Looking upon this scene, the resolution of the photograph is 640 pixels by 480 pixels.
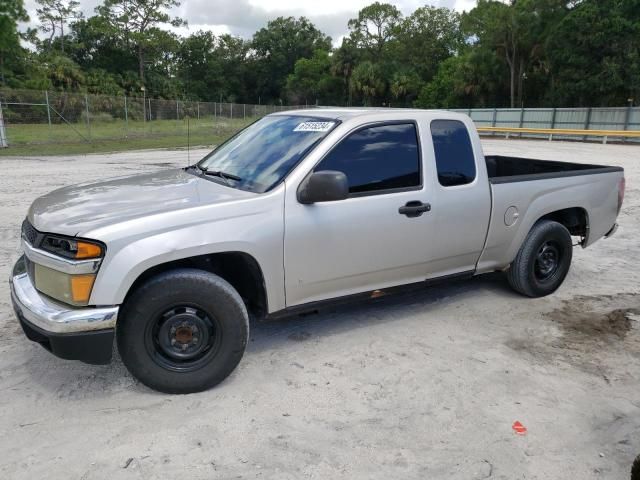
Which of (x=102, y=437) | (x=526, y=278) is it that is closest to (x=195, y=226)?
(x=102, y=437)

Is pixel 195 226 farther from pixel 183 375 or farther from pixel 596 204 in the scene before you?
pixel 596 204

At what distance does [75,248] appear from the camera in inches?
120

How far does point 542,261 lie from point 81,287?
A: 13.6ft

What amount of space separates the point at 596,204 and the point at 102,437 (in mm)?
4913

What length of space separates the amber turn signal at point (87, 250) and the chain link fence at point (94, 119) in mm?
16228

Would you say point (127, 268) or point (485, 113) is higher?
point (485, 113)

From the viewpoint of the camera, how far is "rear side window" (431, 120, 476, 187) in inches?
173

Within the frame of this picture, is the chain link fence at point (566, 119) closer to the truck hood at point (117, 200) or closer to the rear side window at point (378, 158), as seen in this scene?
the rear side window at point (378, 158)

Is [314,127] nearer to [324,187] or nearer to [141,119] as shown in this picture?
[324,187]

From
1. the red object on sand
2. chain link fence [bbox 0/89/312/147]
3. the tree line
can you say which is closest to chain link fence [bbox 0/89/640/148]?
chain link fence [bbox 0/89/312/147]

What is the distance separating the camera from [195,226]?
3.32 metres

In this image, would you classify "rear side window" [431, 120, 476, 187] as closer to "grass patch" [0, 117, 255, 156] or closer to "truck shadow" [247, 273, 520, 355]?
"truck shadow" [247, 273, 520, 355]

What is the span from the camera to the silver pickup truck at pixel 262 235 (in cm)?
312

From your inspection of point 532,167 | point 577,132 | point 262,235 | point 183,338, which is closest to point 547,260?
point 532,167
